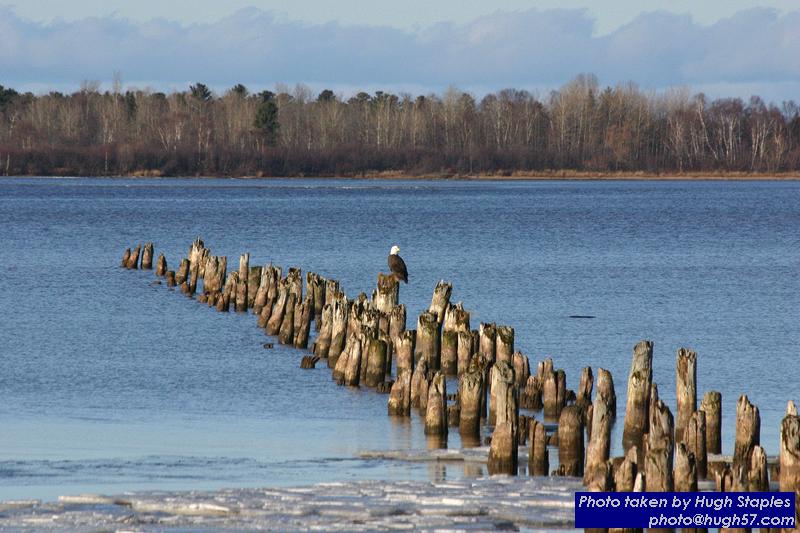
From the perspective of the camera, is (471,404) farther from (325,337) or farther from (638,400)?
(325,337)

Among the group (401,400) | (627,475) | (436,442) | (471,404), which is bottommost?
(436,442)

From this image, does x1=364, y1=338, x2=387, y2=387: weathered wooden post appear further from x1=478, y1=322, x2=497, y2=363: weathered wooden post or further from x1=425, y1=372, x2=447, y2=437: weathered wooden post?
x1=425, y1=372, x2=447, y2=437: weathered wooden post

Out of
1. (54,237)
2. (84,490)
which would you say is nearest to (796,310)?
(84,490)

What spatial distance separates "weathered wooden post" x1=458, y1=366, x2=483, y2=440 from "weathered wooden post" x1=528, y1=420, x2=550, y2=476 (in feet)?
7.56

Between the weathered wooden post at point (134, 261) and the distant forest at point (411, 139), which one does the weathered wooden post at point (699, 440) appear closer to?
the weathered wooden post at point (134, 261)

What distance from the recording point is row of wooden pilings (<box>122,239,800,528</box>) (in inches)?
462

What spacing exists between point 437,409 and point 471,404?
39cm

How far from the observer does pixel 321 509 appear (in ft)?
39.1

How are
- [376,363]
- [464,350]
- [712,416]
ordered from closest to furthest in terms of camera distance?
[712,416], [464,350], [376,363]

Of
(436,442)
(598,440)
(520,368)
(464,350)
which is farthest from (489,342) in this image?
(598,440)

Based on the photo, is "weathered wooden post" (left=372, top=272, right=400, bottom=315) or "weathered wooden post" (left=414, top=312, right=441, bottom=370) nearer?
"weathered wooden post" (left=414, top=312, right=441, bottom=370)

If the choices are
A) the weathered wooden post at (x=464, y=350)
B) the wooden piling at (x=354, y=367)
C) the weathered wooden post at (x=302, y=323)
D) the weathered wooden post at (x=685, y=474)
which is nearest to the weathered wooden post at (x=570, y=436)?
the weathered wooden post at (x=685, y=474)

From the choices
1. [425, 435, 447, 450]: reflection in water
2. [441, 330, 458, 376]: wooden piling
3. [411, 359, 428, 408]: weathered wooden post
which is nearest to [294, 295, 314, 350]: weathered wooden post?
[441, 330, 458, 376]: wooden piling

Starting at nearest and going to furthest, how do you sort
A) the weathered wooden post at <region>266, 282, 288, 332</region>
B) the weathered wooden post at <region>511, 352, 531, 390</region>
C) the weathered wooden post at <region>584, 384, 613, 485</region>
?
the weathered wooden post at <region>584, 384, 613, 485</region> < the weathered wooden post at <region>511, 352, 531, 390</region> < the weathered wooden post at <region>266, 282, 288, 332</region>
